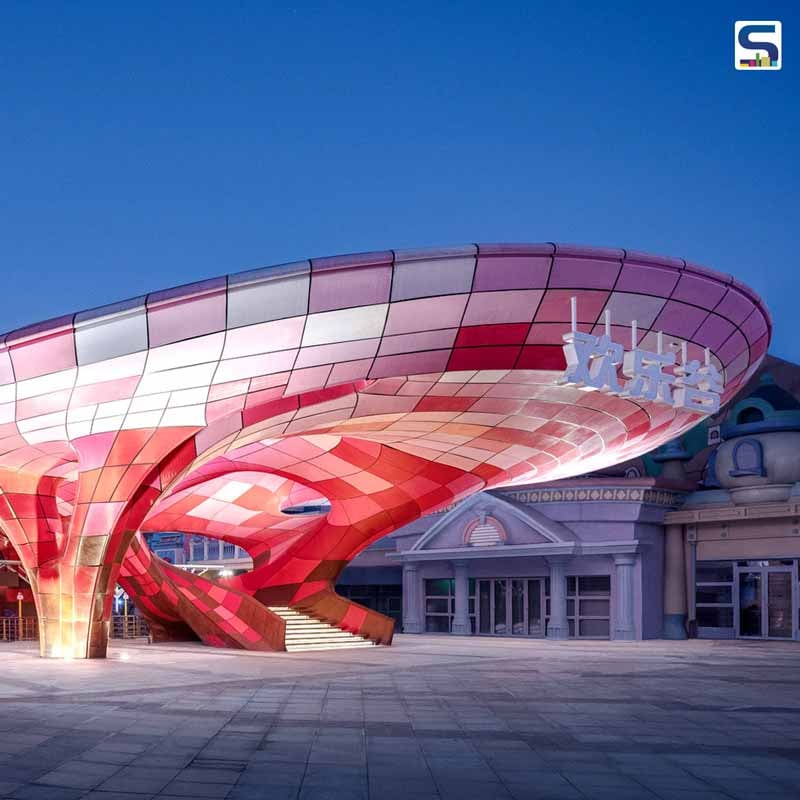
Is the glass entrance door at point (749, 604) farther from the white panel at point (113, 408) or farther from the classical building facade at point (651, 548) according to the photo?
the white panel at point (113, 408)

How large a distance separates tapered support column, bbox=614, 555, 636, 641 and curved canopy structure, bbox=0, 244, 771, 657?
10.4 meters

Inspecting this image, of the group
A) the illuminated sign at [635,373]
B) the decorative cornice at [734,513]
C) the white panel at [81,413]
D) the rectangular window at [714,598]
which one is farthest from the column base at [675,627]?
the white panel at [81,413]

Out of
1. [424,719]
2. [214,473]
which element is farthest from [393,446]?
[424,719]

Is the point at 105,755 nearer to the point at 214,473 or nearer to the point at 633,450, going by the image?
the point at 214,473

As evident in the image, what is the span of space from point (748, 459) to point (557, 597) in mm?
9651

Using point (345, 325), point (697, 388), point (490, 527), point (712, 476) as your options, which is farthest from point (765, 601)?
point (345, 325)

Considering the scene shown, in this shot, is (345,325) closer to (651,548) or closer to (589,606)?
(651,548)

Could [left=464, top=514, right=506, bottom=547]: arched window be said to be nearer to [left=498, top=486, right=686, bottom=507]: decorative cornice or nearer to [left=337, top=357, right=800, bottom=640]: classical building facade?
[left=337, top=357, right=800, bottom=640]: classical building facade

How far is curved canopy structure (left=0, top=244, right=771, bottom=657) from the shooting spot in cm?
1938

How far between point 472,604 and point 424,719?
36.1 metres

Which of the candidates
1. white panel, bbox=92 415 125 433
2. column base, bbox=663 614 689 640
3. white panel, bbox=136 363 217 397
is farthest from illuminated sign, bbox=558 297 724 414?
column base, bbox=663 614 689 640

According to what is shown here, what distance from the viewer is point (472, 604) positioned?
50.1 meters

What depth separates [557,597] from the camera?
44969 millimetres

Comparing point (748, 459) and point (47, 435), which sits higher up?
point (748, 459)
